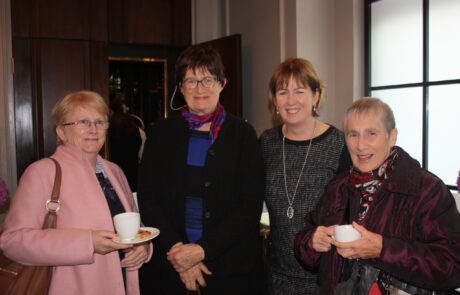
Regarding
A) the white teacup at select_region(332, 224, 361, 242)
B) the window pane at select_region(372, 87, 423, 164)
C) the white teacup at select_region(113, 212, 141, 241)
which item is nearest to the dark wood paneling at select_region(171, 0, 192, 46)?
the window pane at select_region(372, 87, 423, 164)

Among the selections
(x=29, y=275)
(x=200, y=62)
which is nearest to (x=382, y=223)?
(x=200, y=62)

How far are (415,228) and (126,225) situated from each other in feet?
3.21

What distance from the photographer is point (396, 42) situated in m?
3.61

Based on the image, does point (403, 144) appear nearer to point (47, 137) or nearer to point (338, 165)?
point (338, 165)

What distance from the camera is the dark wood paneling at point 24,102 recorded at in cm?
477

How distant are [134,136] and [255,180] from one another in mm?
3347

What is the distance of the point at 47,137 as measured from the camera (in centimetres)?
488

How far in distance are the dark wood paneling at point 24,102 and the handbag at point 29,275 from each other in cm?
354

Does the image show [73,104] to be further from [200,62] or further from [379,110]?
[379,110]

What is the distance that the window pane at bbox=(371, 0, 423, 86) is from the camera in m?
3.44

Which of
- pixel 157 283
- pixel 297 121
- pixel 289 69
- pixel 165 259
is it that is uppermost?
pixel 289 69

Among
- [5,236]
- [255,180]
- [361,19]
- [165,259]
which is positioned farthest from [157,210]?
[361,19]

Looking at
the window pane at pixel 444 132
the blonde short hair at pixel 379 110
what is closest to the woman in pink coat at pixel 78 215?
the blonde short hair at pixel 379 110

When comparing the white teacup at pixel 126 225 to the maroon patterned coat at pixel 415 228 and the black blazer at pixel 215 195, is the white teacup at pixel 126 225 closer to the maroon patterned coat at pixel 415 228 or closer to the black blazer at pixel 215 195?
the black blazer at pixel 215 195
